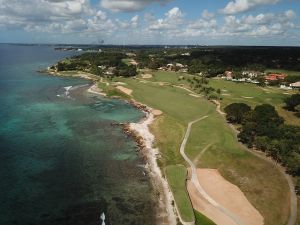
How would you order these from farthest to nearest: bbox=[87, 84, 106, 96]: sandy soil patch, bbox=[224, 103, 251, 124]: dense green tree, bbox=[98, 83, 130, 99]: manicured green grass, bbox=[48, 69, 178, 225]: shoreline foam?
1. bbox=[87, 84, 106, 96]: sandy soil patch
2. bbox=[98, 83, 130, 99]: manicured green grass
3. bbox=[224, 103, 251, 124]: dense green tree
4. bbox=[48, 69, 178, 225]: shoreline foam

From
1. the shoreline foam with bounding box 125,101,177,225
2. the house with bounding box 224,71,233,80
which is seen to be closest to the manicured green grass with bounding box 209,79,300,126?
the house with bounding box 224,71,233,80

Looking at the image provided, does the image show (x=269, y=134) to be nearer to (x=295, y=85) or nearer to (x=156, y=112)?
(x=156, y=112)

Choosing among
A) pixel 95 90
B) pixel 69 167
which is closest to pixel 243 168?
pixel 69 167

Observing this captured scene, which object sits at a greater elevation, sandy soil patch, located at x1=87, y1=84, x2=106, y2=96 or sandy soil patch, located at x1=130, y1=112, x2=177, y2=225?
sandy soil patch, located at x1=130, y1=112, x2=177, y2=225

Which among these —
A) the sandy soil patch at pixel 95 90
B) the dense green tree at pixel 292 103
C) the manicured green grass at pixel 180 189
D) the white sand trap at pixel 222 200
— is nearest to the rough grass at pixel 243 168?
the white sand trap at pixel 222 200

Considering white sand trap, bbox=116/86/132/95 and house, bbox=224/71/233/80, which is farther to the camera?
house, bbox=224/71/233/80

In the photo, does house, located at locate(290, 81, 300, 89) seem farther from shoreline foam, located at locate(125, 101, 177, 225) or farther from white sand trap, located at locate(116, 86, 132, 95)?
shoreline foam, located at locate(125, 101, 177, 225)
